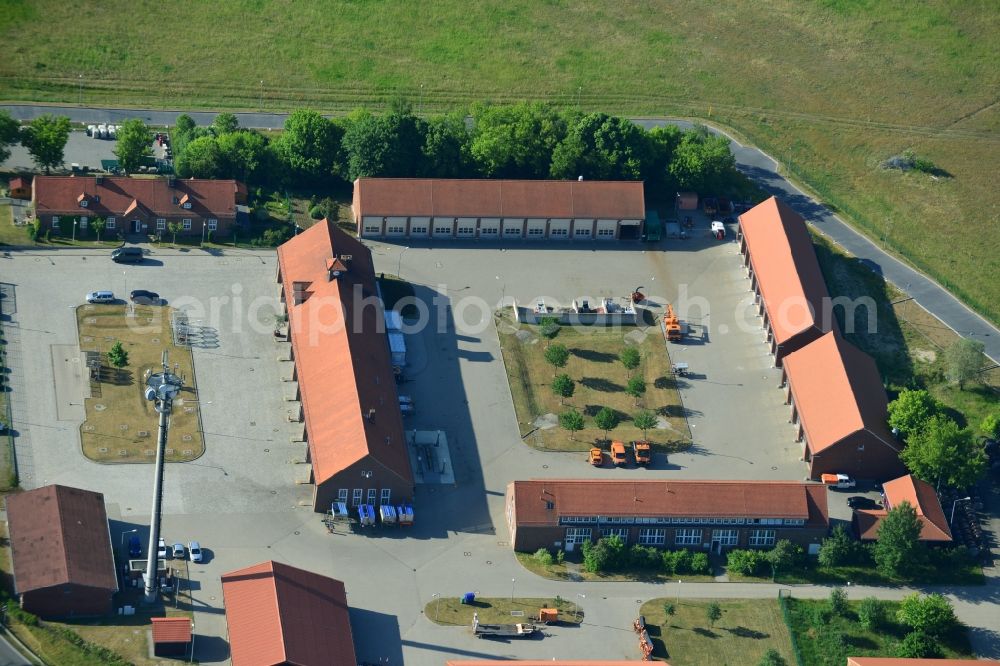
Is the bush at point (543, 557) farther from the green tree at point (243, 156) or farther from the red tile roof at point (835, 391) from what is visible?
the green tree at point (243, 156)

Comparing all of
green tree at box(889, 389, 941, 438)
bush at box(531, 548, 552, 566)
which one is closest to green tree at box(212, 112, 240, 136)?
bush at box(531, 548, 552, 566)

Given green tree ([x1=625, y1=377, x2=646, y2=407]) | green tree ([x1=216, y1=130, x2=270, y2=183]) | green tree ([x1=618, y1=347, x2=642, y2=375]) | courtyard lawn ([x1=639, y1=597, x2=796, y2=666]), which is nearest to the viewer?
courtyard lawn ([x1=639, y1=597, x2=796, y2=666])

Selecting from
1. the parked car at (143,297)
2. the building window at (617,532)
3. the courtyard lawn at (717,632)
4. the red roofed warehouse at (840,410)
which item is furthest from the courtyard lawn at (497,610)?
the parked car at (143,297)

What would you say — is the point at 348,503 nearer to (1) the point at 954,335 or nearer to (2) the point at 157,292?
(2) the point at 157,292

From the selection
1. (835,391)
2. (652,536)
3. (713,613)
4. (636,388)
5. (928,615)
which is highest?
(835,391)

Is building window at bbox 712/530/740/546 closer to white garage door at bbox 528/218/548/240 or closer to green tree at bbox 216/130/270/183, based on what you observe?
white garage door at bbox 528/218/548/240

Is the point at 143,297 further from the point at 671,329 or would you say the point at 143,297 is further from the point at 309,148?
the point at 671,329

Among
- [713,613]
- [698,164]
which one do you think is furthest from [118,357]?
[698,164]
